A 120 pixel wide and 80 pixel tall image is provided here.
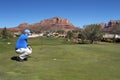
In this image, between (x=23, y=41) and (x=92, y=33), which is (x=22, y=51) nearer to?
(x=23, y=41)

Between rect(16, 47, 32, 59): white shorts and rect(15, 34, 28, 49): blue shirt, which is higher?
rect(15, 34, 28, 49): blue shirt

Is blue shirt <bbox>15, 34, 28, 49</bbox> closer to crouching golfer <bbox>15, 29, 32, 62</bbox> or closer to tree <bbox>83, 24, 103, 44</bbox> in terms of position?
crouching golfer <bbox>15, 29, 32, 62</bbox>

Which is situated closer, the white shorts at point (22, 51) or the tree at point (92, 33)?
the white shorts at point (22, 51)

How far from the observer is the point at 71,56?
19.0m

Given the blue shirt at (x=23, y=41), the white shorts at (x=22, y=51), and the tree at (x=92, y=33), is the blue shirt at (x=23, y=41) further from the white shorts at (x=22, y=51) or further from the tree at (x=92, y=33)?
the tree at (x=92, y=33)

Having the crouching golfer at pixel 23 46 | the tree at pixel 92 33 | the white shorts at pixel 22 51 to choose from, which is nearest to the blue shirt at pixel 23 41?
the crouching golfer at pixel 23 46

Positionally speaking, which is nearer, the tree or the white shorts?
the white shorts

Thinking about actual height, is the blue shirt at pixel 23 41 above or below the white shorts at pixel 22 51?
above

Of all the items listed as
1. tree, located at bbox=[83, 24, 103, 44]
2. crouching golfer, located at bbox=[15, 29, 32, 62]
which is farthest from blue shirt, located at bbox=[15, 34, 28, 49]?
tree, located at bbox=[83, 24, 103, 44]

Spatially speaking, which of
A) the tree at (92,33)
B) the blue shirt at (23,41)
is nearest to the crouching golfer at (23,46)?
the blue shirt at (23,41)

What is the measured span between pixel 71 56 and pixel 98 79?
7.75 meters

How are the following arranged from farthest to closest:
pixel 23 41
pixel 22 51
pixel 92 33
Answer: pixel 92 33
pixel 23 41
pixel 22 51

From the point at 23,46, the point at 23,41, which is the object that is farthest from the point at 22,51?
the point at 23,41

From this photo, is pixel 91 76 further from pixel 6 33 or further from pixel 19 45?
pixel 6 33
